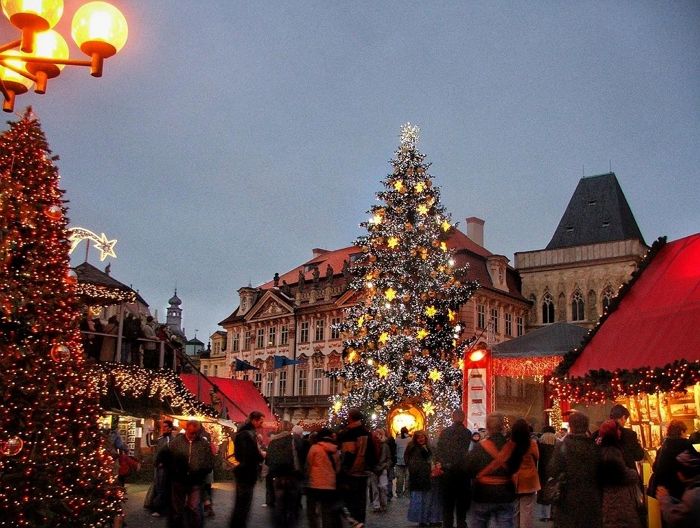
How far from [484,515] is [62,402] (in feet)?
16.2

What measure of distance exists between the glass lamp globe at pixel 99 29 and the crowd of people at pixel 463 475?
5026mm

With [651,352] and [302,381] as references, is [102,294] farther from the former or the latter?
[302,381]

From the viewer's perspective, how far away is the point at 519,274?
53.7 metres

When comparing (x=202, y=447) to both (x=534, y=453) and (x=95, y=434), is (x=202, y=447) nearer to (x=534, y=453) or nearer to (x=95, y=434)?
(x=95, y=434)

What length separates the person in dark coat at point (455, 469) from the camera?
37.1 ft

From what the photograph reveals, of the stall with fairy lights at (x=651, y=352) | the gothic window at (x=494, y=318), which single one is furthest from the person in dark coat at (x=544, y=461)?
the gothic window at (x=494, y=318)

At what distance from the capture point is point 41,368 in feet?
30.6

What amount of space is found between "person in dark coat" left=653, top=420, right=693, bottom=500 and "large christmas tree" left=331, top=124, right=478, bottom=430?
19555 millimetres

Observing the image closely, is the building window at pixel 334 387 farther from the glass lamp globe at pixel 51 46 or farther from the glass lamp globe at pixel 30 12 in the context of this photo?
the glass lamp globe at pixel 30 12

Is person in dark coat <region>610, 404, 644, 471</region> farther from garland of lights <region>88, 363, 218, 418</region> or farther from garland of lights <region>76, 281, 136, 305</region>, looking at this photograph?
garland of lights <region>88, 363, 218, 418</region>

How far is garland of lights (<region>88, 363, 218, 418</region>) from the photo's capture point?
19.6 m

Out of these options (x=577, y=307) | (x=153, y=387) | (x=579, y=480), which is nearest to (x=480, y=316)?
(x=577, y=307)

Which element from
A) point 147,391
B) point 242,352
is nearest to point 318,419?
point 242,352

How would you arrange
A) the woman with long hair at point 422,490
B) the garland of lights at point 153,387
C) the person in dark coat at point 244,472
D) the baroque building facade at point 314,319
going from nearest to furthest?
the person in dark coat at point 244,472 < the woman with long hair at point 422,490 < the garland of lights at point 153,387 < the baroque building facade at point 314,319
